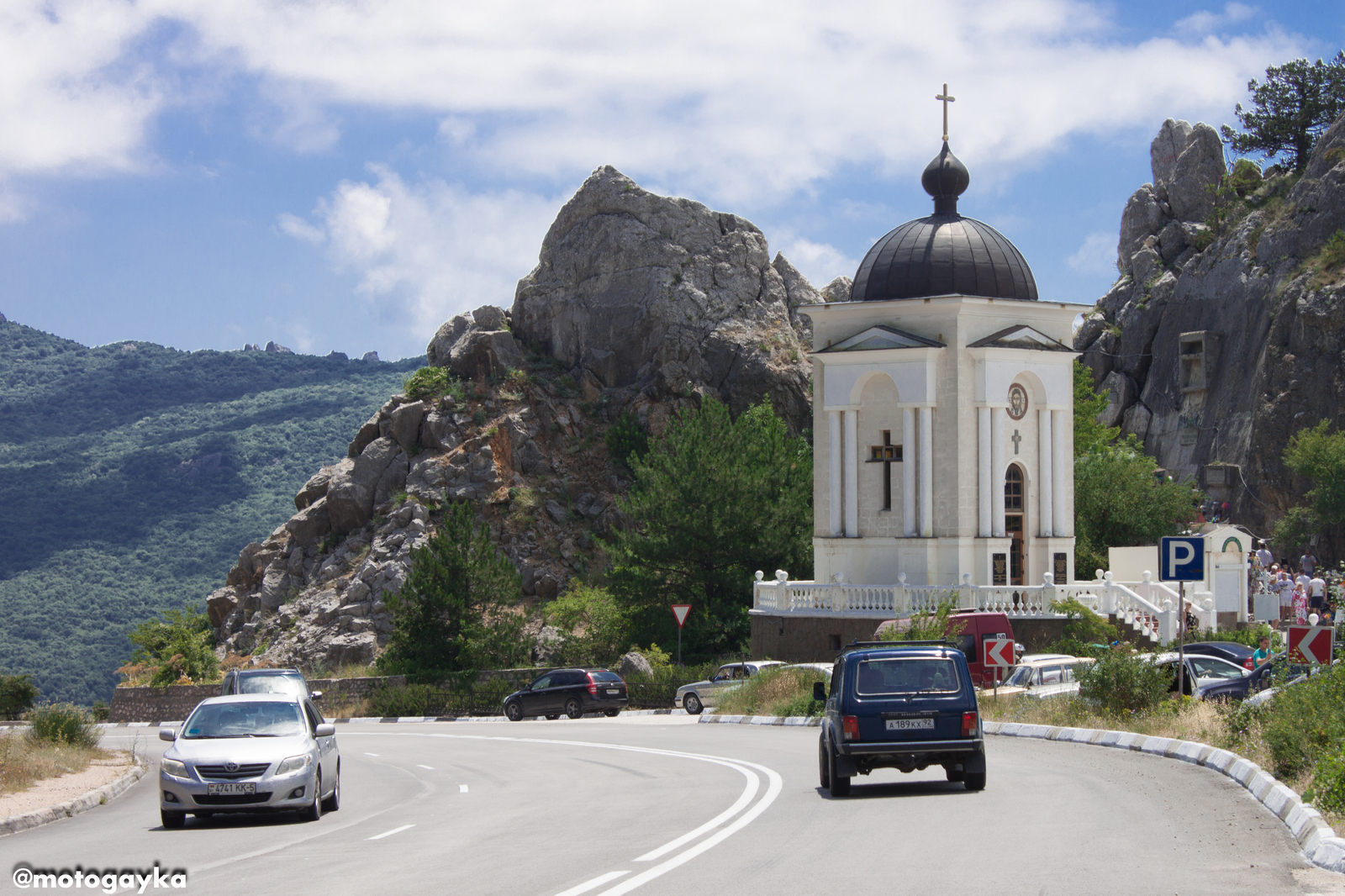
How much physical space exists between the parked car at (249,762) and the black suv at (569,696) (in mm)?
21583

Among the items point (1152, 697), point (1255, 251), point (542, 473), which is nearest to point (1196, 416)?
point (1255, 251)

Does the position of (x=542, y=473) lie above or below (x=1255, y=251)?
below

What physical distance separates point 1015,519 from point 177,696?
28.1 meters

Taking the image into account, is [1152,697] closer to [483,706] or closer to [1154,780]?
[1154,780]

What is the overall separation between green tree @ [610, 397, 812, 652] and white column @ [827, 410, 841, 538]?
634cm

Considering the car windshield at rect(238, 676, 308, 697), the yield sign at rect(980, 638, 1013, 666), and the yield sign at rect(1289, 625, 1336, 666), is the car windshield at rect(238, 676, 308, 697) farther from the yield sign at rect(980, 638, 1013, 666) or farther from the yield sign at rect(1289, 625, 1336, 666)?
the yield sign at rect(1289, 625, 1336, 666)

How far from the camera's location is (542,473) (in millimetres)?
69250

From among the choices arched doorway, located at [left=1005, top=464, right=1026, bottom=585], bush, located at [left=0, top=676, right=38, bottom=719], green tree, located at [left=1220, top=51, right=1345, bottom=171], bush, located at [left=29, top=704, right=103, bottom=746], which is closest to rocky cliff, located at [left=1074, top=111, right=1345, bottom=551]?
green tree, located at [left=1220, top=51, right=1345, bottom=171]

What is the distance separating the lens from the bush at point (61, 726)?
1009 inches

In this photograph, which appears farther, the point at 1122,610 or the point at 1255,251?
the point at 1255,251

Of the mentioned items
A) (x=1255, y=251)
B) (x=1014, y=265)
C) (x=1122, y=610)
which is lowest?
(x=1122, y=610)

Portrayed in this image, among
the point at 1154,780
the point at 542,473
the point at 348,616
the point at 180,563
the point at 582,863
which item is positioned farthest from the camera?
the point at 180,563

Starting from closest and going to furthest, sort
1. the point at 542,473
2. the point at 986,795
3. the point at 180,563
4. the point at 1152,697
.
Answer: the point at 986,795 → the point at 1152,697 → the point at 542,473 → the point at 180,563

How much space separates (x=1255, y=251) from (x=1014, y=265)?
3287 cm
